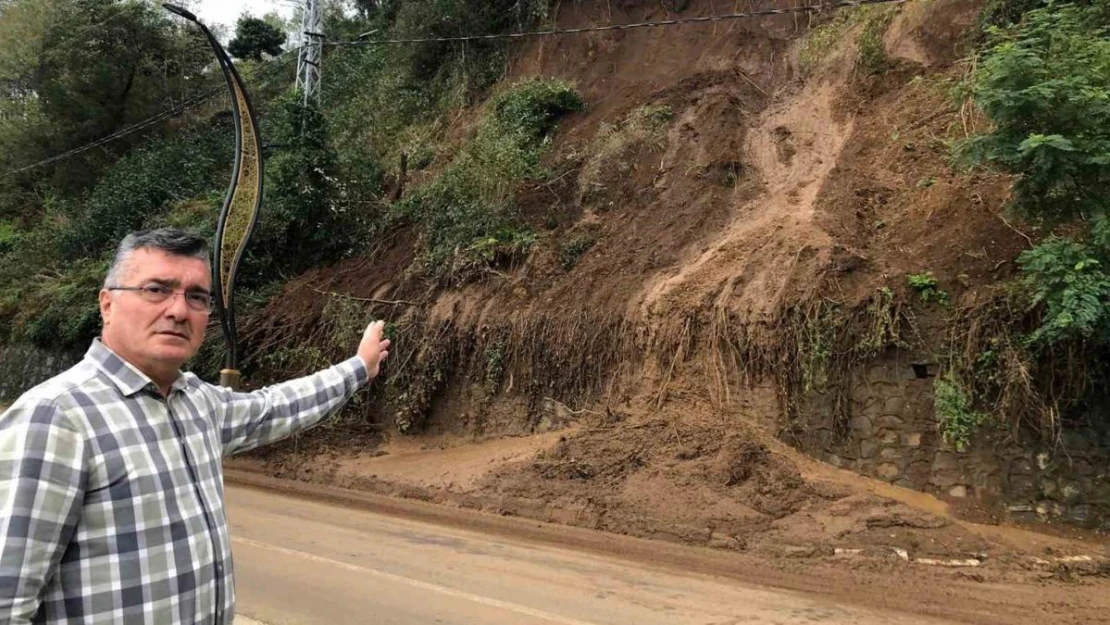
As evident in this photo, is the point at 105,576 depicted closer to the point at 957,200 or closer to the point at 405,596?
the point at 405,596

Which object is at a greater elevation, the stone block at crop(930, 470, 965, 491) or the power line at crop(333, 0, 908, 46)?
the power line at crop(333, 0, 908, 46)

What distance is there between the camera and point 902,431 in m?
8.82

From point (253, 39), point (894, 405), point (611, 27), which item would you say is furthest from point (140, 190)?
point (894, 405)

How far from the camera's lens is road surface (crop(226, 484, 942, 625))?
545 centimetres

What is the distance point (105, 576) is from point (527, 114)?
16.8m

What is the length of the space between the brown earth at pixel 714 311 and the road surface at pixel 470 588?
1.35 metres

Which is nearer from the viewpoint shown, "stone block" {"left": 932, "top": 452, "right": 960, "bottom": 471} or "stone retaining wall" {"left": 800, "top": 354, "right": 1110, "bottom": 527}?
"stone retaining wall" {"left": 800, "top": 354, "right": 1110, "bottom": 527}

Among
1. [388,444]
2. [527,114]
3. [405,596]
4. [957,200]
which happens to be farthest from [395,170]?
[405,596]

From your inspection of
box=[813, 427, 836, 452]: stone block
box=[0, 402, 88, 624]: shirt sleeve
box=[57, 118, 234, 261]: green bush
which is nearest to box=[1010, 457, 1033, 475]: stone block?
box=[813, 427, 836, 452]: stone block

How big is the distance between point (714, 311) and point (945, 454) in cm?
349

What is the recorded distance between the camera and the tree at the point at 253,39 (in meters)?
39.1

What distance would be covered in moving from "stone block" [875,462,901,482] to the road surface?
122 inches

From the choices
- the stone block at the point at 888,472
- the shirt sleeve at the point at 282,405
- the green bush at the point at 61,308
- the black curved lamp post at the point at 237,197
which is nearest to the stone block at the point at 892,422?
the stone block at the point at 888,472

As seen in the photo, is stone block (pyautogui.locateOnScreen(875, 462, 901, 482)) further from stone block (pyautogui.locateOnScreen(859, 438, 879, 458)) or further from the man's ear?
the man's ear
